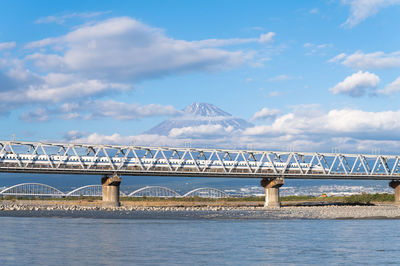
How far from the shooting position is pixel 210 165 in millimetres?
121375

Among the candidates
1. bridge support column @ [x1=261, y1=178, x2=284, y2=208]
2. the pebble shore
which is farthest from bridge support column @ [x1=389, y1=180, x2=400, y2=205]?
the pebble shore

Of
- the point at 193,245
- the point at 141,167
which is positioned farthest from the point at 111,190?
the point at 193,245

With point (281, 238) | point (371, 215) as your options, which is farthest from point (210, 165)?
point (281, 238)

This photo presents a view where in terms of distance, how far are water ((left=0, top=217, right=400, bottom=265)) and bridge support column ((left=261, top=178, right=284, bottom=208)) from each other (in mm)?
57691

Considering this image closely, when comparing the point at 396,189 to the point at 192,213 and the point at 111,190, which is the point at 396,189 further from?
the point at 111,190

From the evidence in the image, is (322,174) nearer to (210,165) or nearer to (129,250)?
(210,165)

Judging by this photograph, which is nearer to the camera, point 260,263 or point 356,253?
point 260,263

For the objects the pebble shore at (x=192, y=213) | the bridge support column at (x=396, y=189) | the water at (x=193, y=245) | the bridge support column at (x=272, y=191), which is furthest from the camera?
the bridge support column at (x=396, y=189)

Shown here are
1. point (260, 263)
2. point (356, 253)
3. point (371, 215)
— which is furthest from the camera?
point (371, 215)

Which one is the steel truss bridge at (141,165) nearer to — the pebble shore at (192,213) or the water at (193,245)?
the pebble shore at (192,213)

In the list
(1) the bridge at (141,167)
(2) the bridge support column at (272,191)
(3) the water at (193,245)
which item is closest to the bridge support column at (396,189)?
(1) the bridge at (141,167)

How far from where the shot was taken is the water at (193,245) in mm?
32469

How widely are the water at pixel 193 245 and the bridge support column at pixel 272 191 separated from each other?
189 ft

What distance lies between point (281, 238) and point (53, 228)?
800 inches
